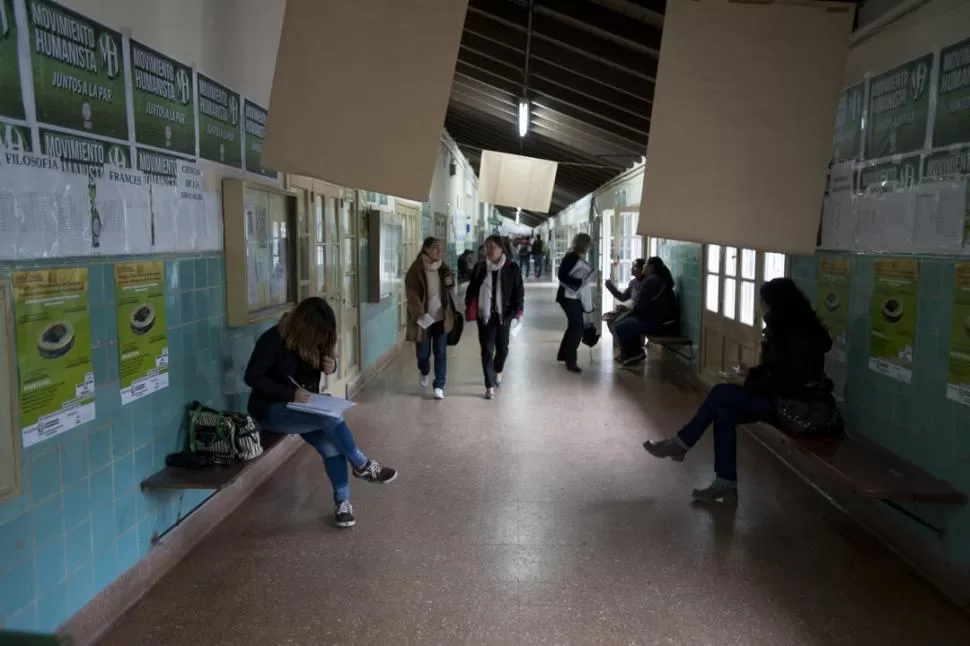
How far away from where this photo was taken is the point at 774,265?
531 cm

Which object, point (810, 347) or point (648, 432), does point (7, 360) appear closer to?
point (810, 347)

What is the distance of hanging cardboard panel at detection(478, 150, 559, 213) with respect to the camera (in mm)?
9234

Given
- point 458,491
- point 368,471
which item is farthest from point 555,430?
point 368,471

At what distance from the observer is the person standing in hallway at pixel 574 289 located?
7.82 meters

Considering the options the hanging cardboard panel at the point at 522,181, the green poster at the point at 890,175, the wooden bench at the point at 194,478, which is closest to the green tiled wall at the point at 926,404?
the green poster at the point at 890,175

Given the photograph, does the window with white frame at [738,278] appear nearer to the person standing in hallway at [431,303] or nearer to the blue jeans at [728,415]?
the blue jeans at [728,415]

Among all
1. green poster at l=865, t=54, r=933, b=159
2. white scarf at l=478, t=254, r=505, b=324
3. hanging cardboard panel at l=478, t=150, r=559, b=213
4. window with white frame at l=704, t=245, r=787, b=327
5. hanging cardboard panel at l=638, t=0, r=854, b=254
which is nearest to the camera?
hanging cardboard panel at l=638, t=0, r=854, b=254

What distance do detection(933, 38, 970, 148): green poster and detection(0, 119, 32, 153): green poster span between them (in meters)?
3.30

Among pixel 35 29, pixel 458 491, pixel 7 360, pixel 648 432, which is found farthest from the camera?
pixel 648 432

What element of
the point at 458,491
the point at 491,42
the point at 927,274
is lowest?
the point at 458,491

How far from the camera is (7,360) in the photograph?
2.14m

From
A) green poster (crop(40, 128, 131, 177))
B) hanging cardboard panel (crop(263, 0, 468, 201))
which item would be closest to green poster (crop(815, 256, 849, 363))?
hanging cardboard panel (crop(263, 0, 468, 201))

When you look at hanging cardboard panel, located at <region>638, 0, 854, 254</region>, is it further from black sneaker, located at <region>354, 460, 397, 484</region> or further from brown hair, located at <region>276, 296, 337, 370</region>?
black sneaker, located at <region>354, 460, 397, 484</region>

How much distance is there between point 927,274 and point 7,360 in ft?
11.2
